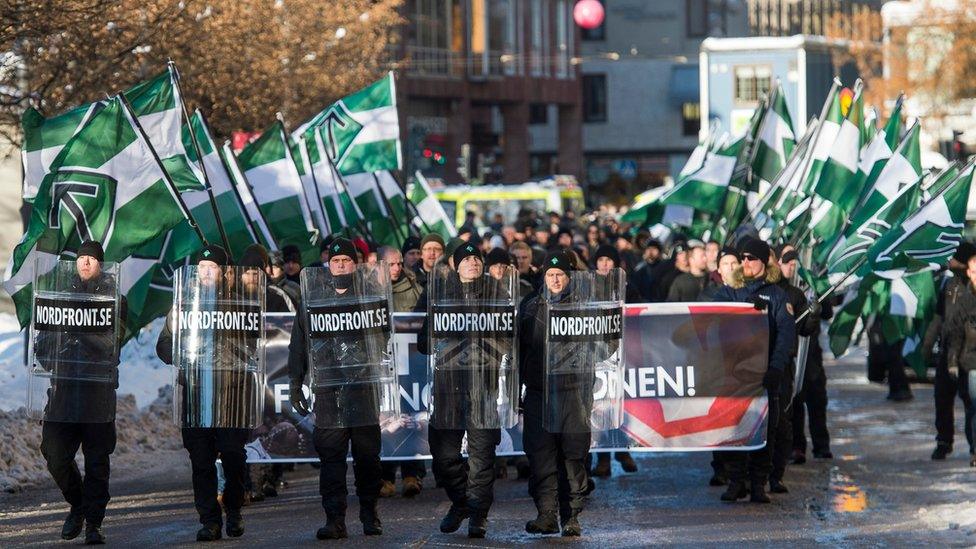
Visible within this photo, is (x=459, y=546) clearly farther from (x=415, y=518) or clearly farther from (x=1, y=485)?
(x=1, y=485)

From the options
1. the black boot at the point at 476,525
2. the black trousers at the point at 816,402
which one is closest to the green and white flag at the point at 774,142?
the black trousers at the point at 816,402

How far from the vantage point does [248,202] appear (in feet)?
53.5

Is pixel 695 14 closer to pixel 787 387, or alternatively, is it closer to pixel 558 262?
pixel 787 387

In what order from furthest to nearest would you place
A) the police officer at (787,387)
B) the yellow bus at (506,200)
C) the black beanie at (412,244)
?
the yellow bus at (506,200) → the black beanie at (412,244) → the police officer at (787,387)

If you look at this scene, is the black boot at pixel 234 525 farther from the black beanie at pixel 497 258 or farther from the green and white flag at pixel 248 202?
the green and white flag at pixel 248 202

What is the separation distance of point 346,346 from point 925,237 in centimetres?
519

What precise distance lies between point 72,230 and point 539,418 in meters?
3.86

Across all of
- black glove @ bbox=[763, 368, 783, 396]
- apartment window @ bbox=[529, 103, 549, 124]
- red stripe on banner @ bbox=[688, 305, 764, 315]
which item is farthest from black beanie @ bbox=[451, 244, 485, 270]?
apartment window @ bbox=[529, 103, 549, 124]

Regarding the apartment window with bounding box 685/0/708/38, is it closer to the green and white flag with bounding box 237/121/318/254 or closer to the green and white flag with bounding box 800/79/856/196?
the green and white flag with bounding box 800/79/856/196

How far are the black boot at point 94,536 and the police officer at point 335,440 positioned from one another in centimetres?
123

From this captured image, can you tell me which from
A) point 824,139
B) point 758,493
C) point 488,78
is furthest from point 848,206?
point 488,78

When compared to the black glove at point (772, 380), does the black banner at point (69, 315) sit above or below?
above

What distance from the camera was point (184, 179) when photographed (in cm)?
1373

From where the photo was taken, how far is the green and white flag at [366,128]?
19.2 metres
